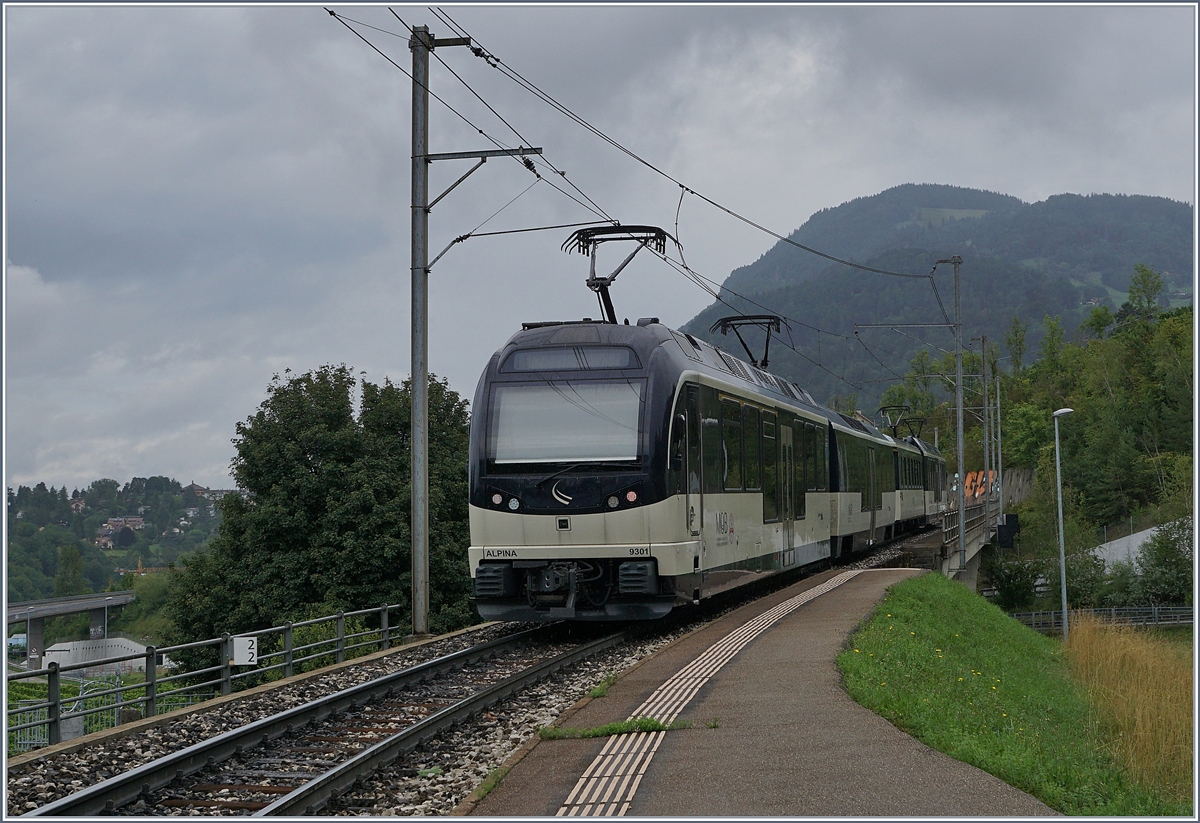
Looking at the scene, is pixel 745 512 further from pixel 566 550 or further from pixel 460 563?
pixel 460 563

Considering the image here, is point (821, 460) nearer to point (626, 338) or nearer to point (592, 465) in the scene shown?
point (626, 338)

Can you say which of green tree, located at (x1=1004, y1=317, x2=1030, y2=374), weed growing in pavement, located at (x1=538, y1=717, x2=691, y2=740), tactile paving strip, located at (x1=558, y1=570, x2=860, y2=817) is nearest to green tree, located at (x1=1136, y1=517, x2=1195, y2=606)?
tactile paving strip, located at (x1=558, y1=570, x2=860, y2=817)

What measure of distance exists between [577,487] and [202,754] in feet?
20.9

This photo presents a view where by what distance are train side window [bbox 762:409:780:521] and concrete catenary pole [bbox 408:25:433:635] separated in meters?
5.31

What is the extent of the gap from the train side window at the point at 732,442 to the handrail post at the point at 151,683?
25.5ft

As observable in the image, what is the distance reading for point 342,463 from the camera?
34.8 metres

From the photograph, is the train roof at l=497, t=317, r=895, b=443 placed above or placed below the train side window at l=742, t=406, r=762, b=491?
above

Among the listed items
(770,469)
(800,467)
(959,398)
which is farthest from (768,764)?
(959,398)

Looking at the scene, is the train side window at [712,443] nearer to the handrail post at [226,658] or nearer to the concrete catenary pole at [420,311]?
the concrete catenary pole at [420,311]

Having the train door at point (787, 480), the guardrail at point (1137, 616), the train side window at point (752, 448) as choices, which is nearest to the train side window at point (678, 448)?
the train side window at point (752, 448)

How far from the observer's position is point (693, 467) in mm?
14445

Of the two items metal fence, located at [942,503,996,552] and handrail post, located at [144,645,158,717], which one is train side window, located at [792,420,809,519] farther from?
metal fence, located at [942,503,996,552]

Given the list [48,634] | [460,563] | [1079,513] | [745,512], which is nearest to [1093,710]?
[745,512]

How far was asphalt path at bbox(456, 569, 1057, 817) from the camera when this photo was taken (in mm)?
6516
